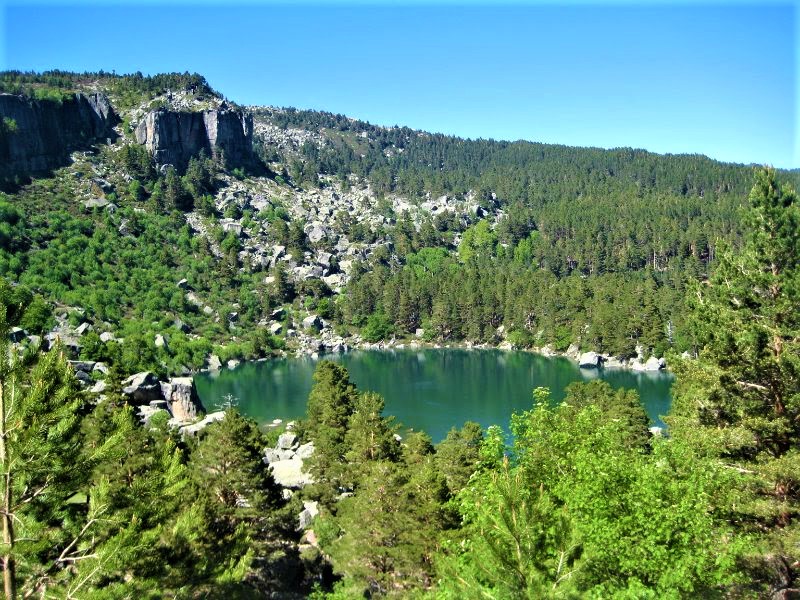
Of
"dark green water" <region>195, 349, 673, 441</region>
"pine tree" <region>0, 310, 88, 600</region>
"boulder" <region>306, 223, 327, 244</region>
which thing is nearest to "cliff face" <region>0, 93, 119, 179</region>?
"boulder" <region>306, 223, 327, 244</region>

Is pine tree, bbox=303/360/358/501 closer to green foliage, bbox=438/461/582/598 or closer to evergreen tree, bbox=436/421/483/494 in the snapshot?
evergreen tree, bbox=436/421/483/494

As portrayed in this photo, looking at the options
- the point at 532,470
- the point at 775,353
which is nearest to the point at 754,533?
the point at 775,353

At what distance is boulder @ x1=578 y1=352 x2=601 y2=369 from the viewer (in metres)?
106

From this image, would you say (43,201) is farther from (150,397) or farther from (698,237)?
(698,237)

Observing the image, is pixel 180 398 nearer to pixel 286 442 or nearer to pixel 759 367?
pixel 286 442

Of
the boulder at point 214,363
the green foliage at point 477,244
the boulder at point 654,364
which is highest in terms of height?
the green foliage at point 477,244

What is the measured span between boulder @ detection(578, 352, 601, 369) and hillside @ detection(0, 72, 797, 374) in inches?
180

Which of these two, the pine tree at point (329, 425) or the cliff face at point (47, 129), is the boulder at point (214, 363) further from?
the cliff face at point (47, 129)

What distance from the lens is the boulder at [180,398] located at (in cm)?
6175

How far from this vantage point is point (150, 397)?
192 feet

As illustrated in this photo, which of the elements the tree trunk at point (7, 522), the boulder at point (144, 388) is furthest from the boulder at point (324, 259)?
the tree trunk at point (7, 522)

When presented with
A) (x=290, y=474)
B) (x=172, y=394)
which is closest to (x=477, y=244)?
(x=172, y=394)

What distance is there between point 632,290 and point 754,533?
110m

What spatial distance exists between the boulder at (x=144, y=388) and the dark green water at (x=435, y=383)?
16.0m
